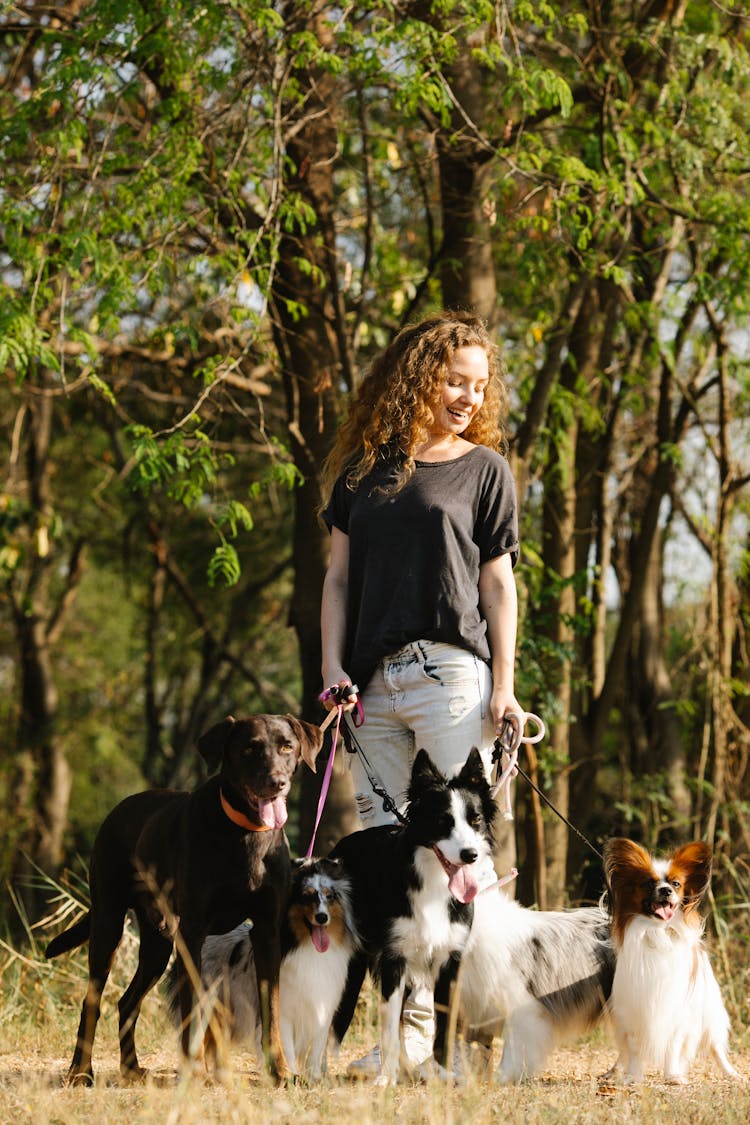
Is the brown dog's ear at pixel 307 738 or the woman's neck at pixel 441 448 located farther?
the woman's neck at pixel 441 448

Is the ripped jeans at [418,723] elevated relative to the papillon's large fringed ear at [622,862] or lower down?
elevated

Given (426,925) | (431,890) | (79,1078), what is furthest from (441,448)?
(79,1078)

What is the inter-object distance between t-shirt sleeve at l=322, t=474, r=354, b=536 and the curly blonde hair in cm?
4

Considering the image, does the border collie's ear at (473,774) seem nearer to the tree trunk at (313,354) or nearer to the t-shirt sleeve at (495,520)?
the t-shirt sleeve at (495,520)

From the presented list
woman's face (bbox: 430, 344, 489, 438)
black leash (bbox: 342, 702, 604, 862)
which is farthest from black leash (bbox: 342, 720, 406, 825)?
woman's face (bbox: 430, 344, 489, 438)

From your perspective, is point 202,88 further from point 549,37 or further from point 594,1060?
point 594,1060

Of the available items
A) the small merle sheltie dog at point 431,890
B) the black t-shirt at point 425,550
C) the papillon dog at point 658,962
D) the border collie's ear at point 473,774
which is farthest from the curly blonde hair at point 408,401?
the papillon dog at point 658,962

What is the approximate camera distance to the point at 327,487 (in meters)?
5.14

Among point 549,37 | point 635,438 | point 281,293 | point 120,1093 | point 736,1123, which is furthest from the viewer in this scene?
point 635,438

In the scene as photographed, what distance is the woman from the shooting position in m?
4.46

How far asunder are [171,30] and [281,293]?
157 cm

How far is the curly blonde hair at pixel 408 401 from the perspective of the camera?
474cm

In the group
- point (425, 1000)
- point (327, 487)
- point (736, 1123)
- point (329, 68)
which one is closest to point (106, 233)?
point (329, 68)

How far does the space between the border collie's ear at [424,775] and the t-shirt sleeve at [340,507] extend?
95 cm
